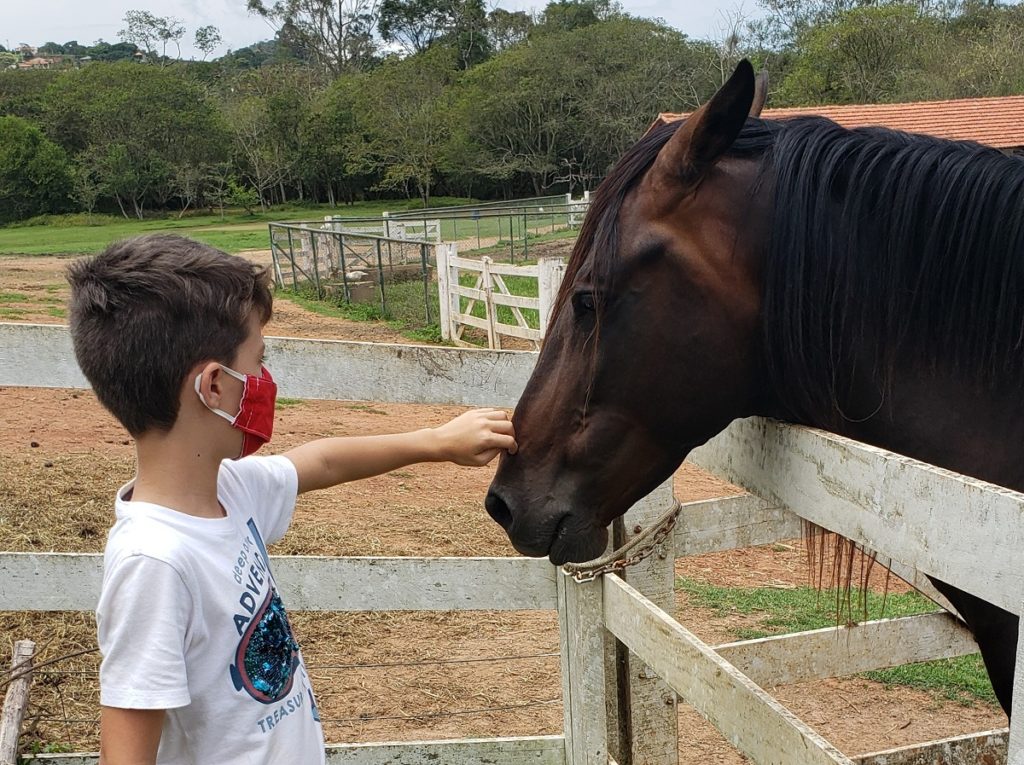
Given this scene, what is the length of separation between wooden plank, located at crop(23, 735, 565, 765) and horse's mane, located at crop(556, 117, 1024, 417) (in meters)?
1.30

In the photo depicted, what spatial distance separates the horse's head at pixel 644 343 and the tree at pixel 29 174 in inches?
2035

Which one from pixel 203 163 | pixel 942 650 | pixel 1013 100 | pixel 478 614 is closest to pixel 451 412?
pixel 478 614

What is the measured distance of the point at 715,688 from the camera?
1.77 meters

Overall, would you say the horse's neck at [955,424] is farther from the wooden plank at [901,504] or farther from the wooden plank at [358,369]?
the wooden plank at [358,369]

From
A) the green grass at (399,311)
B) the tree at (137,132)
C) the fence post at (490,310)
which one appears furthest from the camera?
the tree at (137,132)

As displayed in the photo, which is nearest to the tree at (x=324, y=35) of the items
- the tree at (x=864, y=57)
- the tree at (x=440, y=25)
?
the tree at (x=440, y=25)

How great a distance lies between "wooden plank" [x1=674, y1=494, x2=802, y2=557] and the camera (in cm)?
250

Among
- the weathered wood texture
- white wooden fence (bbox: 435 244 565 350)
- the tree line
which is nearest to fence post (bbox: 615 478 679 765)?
the weathered wood texture

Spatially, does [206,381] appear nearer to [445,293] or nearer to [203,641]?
[203,641]

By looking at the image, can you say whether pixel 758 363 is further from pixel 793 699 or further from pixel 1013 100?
pixel 1013 100

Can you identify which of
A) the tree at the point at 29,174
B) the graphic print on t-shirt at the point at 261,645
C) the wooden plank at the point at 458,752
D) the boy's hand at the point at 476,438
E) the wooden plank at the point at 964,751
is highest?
the tree at the point at 29,174

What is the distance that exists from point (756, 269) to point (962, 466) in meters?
0.55

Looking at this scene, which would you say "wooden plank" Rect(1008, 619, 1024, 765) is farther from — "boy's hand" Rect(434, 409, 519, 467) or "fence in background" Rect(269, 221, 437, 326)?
"fence in background" Rect(269, 221, 437, 326)

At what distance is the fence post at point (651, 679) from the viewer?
88.7 inches
